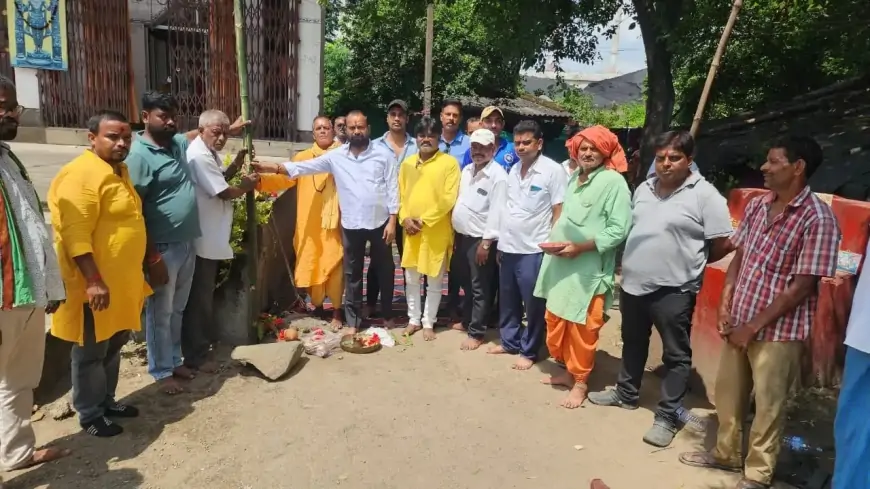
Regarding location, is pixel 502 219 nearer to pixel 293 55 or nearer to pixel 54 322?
pixel 54 322

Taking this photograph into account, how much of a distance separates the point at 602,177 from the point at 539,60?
719cm

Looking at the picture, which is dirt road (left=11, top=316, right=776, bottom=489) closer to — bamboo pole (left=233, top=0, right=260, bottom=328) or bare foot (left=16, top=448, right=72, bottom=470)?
bare foot (left=16, top=448, right=72, bottom=470)

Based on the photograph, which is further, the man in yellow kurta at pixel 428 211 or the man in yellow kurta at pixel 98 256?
the man in yellow kurta at pixel 428 211

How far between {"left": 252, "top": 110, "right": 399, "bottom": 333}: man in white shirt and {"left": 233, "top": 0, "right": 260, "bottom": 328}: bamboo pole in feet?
1.36

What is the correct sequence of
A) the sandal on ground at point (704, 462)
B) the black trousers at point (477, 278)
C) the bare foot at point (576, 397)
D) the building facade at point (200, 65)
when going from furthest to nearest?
1. the building facade at point (200, 65)
2. the black trousers at point (477, 278)
3. the bare foot at point (576, 397)
4. the sandal on ground at point (704, 462)

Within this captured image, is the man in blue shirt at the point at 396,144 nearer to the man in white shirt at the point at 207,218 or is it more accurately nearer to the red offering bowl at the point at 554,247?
the man in white shirt at the point at 207,218

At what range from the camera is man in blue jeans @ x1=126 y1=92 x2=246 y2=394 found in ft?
11.9

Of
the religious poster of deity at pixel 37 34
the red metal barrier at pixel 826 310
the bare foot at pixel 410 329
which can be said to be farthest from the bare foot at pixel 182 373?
the religious poster of deity at pixel 37 34

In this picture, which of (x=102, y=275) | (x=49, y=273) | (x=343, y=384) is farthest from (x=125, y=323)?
(x=343, y=384)

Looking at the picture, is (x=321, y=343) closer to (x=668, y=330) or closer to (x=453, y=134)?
(x=453, y=134)

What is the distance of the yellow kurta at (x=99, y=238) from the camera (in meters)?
3.10

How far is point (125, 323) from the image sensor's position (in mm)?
3383

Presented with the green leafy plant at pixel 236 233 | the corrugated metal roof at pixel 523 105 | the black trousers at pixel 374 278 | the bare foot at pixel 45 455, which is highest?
the corrugated metal roof at pixel 523 105

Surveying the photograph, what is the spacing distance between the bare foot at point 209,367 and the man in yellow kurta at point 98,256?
817mm
